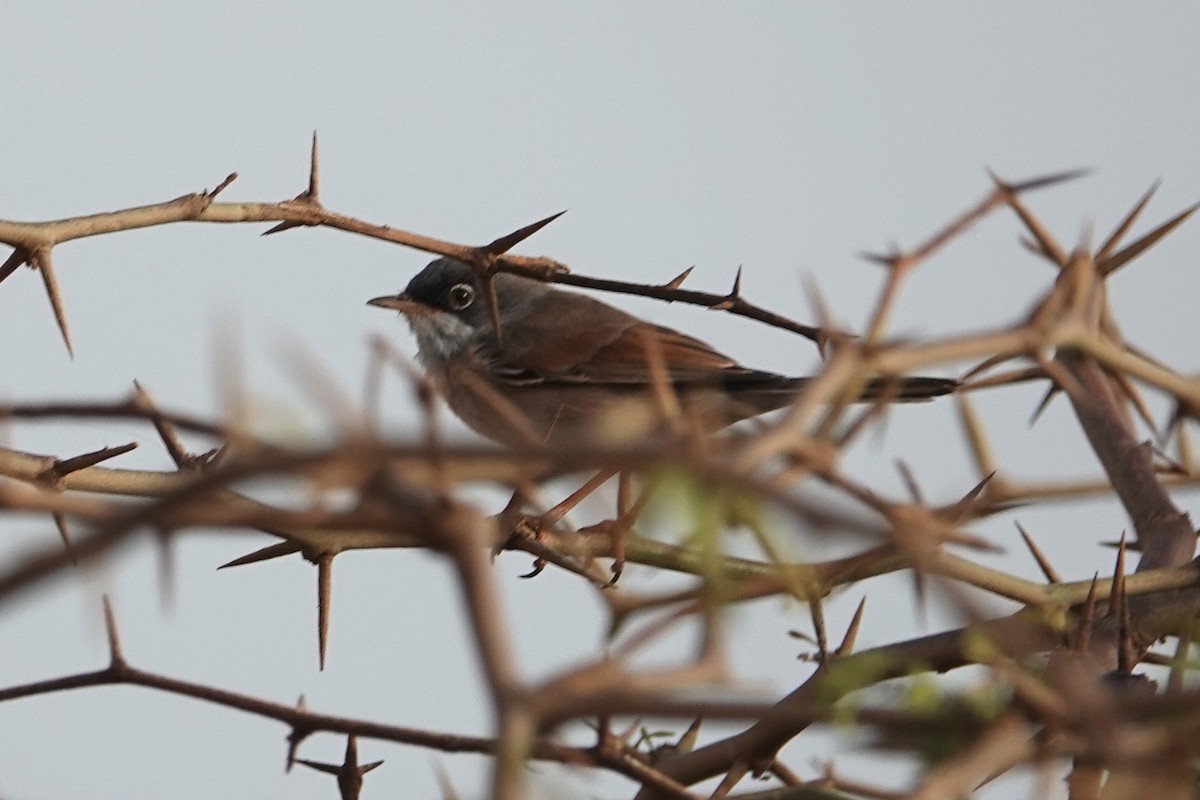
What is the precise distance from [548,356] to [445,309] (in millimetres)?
1032

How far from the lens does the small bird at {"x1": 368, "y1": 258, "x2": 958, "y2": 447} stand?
6.51 meters

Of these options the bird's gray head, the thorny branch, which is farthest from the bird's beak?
the thorny branch

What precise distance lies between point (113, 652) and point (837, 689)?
3.77 ft

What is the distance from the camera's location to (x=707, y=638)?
1139mm

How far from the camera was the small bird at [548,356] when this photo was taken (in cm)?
651

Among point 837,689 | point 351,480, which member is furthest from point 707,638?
point 837,689

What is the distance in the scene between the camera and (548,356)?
762cm

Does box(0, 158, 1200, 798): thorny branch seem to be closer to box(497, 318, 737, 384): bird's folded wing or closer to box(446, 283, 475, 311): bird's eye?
box(497, 318, 737, 384): bird's folded wing

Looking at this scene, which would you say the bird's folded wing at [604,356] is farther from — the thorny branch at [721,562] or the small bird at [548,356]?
the thorny branch at [721,562]

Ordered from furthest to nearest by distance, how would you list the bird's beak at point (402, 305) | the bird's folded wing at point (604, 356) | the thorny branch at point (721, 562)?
the bird's beak at point (402, 305) → the bird's folded wing at point (604, 356) → the thorny branch at point (721, 562)

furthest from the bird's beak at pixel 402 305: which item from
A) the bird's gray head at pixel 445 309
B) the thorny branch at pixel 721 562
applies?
the thorny branch at pixel 721 562

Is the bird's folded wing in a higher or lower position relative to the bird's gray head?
lower

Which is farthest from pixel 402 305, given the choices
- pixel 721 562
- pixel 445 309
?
pixel 721 562

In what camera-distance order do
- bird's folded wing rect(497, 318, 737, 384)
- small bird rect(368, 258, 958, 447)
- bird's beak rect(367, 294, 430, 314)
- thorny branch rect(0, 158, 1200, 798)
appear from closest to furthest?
thorny branch rect(0, 158, 1200, 798) → small bird rect(368, 258, 958, 447) → bird's folded wing rect(497, 318, 737, 384) → bird's beak rect(367, 294, 430, 314)
